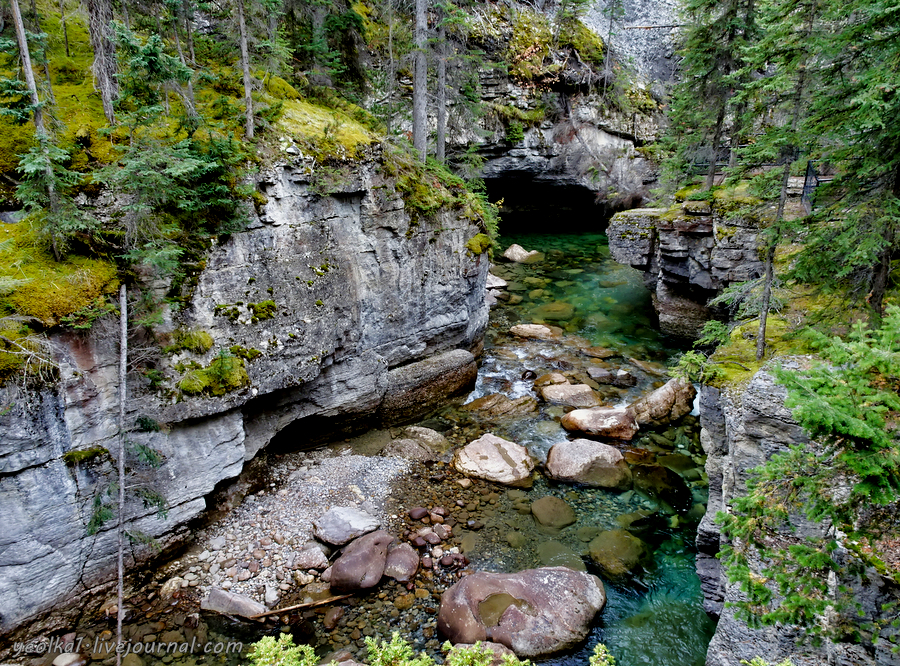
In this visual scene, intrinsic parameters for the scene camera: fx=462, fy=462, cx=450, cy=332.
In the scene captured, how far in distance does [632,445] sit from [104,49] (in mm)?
15546

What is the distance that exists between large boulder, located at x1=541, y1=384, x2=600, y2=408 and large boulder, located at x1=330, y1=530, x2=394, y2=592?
7955 millimetres

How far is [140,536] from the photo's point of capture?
8297 mm

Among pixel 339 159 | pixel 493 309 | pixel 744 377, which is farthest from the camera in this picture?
pixel 493 309

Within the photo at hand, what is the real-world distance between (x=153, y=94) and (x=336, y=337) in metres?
6.60

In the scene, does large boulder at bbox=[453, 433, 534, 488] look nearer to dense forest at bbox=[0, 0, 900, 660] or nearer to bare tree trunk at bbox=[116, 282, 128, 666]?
dense forest at bbox=[0, 0, 900, 660]

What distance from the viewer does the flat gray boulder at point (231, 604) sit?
8.39 metres

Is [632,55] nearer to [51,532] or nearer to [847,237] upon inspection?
[847,237]

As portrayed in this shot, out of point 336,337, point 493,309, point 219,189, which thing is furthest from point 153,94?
point 493,309

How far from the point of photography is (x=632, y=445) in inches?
531

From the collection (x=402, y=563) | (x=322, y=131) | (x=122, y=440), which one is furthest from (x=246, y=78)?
(x=402, y=563)

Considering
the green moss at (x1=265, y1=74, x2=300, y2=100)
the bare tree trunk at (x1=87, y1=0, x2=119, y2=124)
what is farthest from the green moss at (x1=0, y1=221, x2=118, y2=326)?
the green moss at (x1=265, y1=74, x2=300, y2=100)

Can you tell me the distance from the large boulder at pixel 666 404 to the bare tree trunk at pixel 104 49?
1526cm

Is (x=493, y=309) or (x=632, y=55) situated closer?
(x=493, y=309)

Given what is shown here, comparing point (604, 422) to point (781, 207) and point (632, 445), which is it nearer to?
point (632, 445)
